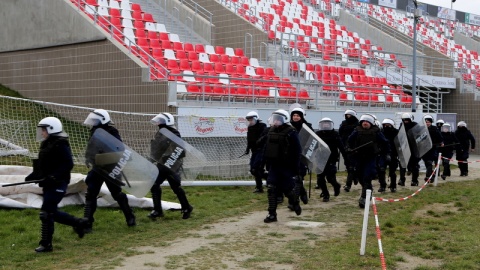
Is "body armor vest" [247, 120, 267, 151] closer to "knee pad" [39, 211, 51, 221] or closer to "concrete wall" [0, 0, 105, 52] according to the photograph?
"knee pad" [39, 211, 51, 221]

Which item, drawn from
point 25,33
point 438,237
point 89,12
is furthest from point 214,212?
point 25,33

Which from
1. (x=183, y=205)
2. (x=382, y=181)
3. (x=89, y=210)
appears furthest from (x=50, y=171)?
(x=382, y=181)

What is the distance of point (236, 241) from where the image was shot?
30.3 feet

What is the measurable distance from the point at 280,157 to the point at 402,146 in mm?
6021

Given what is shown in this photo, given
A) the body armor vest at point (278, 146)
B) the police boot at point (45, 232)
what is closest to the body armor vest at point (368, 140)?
the body armor vest at point (278, 146)

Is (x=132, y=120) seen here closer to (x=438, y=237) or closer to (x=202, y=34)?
(x=438, y=237)

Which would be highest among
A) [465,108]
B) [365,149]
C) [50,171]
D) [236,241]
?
[465,108]

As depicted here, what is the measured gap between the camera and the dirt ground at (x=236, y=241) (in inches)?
309

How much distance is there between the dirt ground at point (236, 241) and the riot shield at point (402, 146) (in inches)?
158

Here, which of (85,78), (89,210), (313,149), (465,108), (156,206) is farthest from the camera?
(465,108)

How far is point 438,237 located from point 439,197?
501cm

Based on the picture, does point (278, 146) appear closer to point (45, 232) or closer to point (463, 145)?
point (45, 232)

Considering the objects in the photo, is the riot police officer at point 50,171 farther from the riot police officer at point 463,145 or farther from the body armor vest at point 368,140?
the riot police officer at point 463,145

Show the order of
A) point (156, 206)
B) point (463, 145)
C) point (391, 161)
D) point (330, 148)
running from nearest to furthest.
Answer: point (156, 206) < point (330, 148) < point (391, 161) < point (463, 145)
